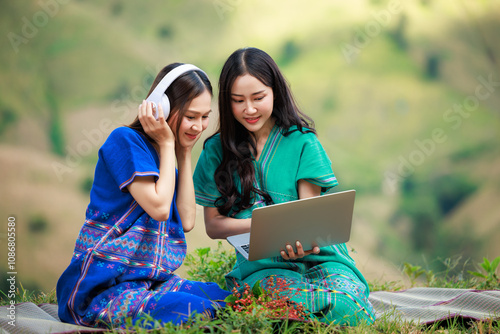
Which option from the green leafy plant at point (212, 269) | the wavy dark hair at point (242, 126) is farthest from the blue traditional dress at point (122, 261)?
the green leafy plant at point (212, 269)

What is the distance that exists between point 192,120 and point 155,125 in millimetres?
185

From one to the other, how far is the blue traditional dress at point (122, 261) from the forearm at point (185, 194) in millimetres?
149

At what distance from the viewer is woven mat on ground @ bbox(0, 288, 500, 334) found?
7.03 feet

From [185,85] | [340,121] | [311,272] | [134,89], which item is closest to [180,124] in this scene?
[185,85]

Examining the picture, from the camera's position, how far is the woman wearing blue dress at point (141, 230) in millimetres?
2051

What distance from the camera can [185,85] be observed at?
225cm

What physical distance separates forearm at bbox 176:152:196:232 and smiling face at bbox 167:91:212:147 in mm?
104

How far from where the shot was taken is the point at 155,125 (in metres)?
2.16

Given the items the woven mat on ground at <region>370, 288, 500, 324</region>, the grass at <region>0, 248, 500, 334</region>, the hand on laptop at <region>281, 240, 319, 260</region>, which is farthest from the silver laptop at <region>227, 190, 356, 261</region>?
the woven mat on ground at <region>370, 288, 500, 324</region>

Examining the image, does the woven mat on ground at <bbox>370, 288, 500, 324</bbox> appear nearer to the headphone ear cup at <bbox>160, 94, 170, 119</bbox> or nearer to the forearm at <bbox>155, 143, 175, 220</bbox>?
the forearm at <bbox>155, 143, 175, 220</bbox>

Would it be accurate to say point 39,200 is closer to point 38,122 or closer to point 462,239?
point 38,122

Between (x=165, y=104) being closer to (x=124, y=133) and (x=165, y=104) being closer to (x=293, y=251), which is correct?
(x=124, y=133)

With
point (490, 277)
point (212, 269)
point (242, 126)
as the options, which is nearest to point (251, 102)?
point (242, 126)

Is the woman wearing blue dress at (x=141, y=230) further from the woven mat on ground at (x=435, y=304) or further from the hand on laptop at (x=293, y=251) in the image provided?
the woven mat on ground at (x=435, y=304)
